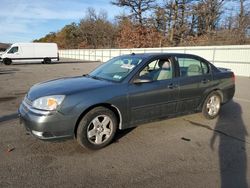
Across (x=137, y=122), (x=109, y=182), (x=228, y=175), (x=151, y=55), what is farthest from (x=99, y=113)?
Answer: (x=228, y=175)

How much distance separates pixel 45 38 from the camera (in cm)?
9419

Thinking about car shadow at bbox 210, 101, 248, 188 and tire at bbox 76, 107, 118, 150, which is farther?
tire at bbox 76, 107, 118, 150

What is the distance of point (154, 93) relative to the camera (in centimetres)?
470

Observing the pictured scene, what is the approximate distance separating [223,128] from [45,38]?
9700cm

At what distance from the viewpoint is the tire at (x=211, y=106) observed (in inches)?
230

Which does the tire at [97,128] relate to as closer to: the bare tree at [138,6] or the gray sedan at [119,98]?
the gray sedan at [119,98]

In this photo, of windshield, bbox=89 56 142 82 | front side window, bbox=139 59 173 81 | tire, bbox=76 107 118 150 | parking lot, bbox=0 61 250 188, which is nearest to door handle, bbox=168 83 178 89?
front side window, bbox=139 59 173 81

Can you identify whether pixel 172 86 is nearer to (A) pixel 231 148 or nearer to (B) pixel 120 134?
(B) pixel 120 134

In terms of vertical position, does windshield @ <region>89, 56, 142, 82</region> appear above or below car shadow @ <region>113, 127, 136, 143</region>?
above

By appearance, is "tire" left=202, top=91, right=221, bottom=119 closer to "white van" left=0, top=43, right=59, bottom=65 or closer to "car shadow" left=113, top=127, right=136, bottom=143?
"car shadow" left=113, top=127, right=136, bottom=143

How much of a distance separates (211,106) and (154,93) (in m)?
2.00

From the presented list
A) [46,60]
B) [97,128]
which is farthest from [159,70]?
[46,60]

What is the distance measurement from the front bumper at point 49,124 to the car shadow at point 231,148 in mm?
2331

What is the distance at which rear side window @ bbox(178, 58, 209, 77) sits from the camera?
5348 millimetres
